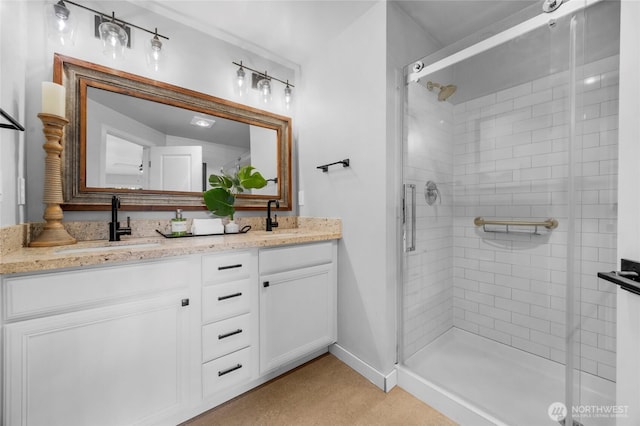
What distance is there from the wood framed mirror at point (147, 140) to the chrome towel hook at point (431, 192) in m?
1.34

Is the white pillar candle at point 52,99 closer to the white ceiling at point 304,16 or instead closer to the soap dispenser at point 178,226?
the soap dispenser at point 178,226

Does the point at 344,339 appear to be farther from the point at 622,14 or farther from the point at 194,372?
the point at 622,14

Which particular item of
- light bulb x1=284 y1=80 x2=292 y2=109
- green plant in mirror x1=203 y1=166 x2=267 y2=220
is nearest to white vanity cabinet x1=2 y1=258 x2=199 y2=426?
green plant in mirror x1=203 y1=166 x2=267 y2=220

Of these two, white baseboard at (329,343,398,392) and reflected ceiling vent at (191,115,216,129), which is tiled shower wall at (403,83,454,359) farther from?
reflected ceiling vent at (191,115,216,129)

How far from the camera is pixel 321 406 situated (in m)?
1.44

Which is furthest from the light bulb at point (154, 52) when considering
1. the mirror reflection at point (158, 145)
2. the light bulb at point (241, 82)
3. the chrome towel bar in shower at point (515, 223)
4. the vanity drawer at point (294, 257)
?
the chrome towel bar in shower at point (515, 223)

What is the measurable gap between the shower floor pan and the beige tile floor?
11 centimetres

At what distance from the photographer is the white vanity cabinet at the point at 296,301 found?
4.99 feet

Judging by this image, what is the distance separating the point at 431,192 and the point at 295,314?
135cm

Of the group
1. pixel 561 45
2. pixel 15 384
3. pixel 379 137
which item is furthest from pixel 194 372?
pixel 561 45

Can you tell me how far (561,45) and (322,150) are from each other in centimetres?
148

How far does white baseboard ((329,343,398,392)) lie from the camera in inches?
62.5

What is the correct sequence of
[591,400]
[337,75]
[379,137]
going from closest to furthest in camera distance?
[591,400]
[379,137]
[337,75]

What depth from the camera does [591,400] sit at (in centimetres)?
104
